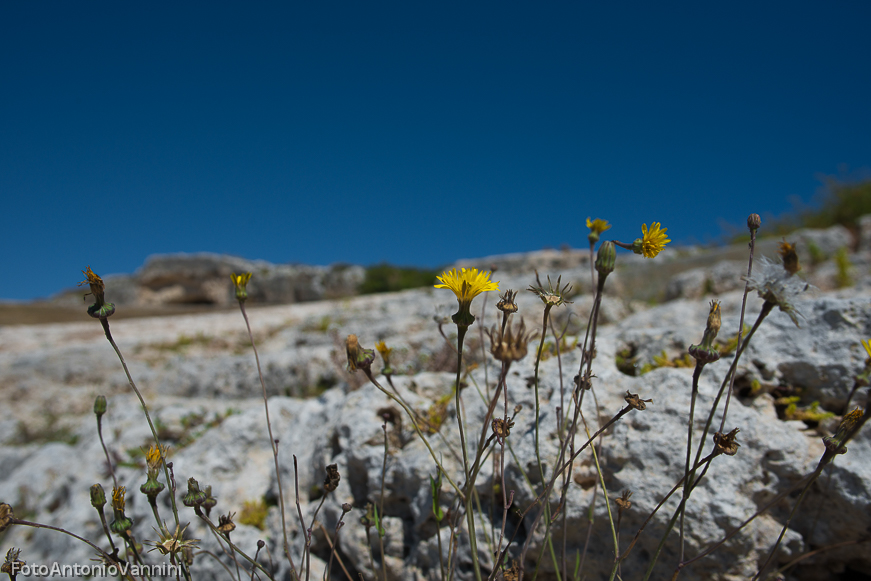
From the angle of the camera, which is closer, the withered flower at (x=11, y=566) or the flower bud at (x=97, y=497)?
the withered flower at (x=11, y=566)

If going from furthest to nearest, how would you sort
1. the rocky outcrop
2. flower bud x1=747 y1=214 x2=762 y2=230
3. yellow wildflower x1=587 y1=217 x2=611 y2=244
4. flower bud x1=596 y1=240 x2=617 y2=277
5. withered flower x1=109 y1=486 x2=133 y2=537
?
the rocky outcrop
withered flower x1=109 y1=486 x2=133 y2=537
flower bud x1=747 y1=214 x2=762 y2=230
yellow wildflower x1=587 y1=217 x2=611 y2=244
flower bud x1=596 y1=240 x2=617 y2=277

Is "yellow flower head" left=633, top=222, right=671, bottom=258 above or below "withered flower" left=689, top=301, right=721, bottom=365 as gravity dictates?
above

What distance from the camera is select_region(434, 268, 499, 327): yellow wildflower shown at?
1197 millimetres

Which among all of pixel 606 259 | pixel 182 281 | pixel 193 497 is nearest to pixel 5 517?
pixel 193 497

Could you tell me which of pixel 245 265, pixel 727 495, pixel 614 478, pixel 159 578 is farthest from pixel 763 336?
pixel 245 265

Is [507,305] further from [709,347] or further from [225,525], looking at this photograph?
[225,525]

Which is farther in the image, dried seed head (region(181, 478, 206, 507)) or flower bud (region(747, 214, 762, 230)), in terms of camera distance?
dried seed head (region(181, 478, 206, 507))

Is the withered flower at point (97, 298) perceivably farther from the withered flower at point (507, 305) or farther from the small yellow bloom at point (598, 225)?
the small yellow bloom at point (598, 225)

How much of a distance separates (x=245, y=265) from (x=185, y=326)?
12.4m

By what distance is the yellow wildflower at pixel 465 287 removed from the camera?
120cm

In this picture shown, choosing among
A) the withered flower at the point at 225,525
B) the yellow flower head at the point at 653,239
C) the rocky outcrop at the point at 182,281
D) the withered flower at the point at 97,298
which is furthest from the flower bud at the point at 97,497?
the rocky outcrop at the point at 182,281

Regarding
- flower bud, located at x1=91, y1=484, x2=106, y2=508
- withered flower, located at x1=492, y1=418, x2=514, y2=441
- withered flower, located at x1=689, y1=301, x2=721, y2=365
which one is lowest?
flower bud, located at x1=91, y1=484, x2=106, y2=508

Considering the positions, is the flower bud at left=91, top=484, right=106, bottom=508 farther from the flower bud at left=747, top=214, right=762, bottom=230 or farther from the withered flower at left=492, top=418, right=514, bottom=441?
the flower bud at left=747, top=214, right=762, bottom=230

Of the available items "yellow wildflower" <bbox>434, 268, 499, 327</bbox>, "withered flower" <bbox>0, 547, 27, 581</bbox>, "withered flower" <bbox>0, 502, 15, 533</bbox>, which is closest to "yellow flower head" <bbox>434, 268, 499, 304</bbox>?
"yellow wildflower" <bbox>434, 268, 499, 327</bbox>
